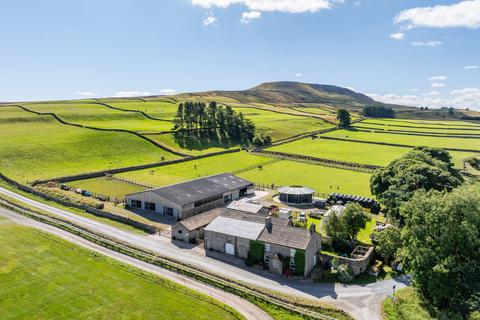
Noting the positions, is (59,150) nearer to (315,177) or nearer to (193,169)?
(193,169)

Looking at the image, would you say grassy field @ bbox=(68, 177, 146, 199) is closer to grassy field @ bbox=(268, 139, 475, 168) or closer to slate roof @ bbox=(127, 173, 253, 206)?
slate roof @ bbox=(127, 173, 253, 206)

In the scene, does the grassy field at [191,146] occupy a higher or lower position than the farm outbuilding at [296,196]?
higher

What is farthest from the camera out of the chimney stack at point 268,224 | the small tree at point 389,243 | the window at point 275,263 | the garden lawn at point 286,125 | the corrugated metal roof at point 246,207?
the garden lawn at point 286,125

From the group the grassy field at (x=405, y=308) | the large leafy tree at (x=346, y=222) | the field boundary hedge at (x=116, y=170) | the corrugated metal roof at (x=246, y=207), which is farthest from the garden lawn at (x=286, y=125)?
the grassy field at (x=405, y=308)

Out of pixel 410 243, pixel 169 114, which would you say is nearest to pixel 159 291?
pixel 410 243

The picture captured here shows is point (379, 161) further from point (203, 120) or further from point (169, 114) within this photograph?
point (169, 114)

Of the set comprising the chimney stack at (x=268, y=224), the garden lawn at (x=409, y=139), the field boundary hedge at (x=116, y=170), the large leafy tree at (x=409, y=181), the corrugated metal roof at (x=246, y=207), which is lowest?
the corrugated metal roof at (x=246, y=207)

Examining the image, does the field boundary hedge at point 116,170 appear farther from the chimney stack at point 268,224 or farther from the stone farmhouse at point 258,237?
the chimney stack at point 268,224
